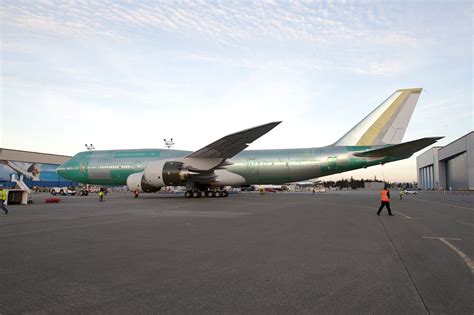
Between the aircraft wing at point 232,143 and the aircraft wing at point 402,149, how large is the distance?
773 cm

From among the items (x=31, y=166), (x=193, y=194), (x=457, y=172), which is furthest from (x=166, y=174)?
(x=457, y=172)

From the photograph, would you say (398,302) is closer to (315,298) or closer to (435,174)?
(315,298)

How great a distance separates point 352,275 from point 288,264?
0.96m

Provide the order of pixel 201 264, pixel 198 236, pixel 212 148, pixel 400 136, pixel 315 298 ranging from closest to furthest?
pixel 315 298
pixel 201 264
pixel 198 236
pixel 212 148
pixel 400 136

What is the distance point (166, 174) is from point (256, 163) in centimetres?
764

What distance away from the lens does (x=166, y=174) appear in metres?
21.7

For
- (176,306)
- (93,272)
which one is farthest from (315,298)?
(93,272)

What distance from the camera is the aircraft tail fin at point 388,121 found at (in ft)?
72.3

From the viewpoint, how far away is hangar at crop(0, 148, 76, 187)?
222ft

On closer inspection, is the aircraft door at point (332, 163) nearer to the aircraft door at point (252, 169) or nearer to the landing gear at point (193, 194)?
the aircraft door at point (252, 169)

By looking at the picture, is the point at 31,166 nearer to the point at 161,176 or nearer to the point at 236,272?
the point at 161,176

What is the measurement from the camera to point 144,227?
8.92 metres

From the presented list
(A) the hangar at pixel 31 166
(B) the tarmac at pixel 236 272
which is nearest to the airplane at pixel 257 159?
(B) the tarmac at pixel 236 272

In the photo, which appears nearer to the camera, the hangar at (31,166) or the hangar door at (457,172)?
the hangar door at (457,172)
